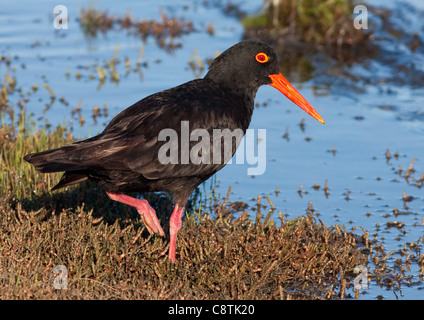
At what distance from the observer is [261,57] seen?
614 centimetres

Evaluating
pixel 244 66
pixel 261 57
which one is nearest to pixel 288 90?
pixel 261 57

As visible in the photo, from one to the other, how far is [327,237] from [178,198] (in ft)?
3.90

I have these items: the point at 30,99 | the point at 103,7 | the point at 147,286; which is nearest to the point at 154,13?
the point at 103,7

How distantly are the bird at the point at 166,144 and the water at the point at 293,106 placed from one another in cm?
151

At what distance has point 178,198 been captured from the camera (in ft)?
18.6

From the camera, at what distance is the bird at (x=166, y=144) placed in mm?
5184

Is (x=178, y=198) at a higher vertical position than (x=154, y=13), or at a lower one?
lower

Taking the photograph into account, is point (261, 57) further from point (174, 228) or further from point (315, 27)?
point (315, 27)

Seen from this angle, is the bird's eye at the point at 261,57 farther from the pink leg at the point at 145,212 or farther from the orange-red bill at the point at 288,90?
the pink leg at the point at 145,212

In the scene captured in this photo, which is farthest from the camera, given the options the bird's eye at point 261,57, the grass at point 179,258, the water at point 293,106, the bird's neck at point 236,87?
the water at point 293,106

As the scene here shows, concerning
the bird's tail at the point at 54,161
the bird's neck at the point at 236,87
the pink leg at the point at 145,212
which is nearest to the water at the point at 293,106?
the bird's neck at the point at 236,87

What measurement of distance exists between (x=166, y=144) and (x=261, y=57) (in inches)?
51.0

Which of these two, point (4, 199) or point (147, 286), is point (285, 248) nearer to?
point (147, 286)
